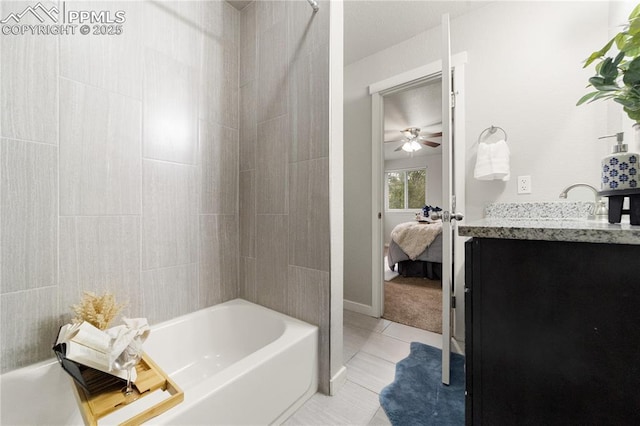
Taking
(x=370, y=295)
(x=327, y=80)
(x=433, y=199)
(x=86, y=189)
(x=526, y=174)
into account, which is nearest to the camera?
(x=86, y=189)

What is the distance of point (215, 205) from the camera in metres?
1.71

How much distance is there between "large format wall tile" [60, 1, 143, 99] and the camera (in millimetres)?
1155

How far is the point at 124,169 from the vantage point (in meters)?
1.29

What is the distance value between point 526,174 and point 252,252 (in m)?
1.99

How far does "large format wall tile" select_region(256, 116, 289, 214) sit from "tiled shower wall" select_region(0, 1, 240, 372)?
19 mm

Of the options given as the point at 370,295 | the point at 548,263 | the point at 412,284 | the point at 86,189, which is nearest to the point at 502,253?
the point at 548,263

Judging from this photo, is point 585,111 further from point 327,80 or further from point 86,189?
point 86,189

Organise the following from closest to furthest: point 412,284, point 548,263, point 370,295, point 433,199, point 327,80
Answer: point 548,263, point 327,80, point 370,295, point 412,284, point 433,199

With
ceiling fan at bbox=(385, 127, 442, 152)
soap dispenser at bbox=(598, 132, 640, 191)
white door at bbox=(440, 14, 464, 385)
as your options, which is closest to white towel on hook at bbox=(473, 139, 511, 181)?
white door at bbox=(440, 14, 464, 385)

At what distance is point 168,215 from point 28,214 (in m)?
0.54

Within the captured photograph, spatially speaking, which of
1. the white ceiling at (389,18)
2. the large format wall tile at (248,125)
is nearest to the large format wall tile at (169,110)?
the large format wall tile at (248,125)

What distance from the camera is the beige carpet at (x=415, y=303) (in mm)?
2279

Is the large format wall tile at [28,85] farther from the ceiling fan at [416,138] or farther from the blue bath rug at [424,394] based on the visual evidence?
the ceiling fan at [416,138]

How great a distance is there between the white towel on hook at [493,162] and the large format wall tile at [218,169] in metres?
1.77
